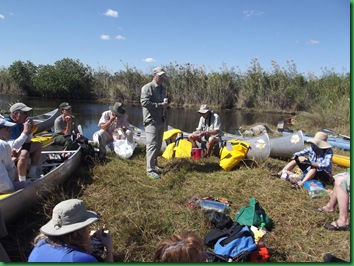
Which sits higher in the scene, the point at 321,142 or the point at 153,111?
the point at 153,111

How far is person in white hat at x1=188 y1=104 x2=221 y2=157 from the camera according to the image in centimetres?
643

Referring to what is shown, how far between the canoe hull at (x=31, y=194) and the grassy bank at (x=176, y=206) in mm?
123

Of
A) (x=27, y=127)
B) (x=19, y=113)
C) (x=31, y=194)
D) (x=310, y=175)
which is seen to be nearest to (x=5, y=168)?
(x=31, y=194)

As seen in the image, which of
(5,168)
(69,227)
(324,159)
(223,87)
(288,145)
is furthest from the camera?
(223,87)

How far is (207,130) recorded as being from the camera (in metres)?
6.55

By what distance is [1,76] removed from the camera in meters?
34.1

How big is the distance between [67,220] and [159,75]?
3487mm

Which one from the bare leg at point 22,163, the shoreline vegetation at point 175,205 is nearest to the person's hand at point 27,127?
the bare leg at point 22,163

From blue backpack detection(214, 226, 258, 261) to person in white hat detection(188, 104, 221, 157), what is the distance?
351 cm

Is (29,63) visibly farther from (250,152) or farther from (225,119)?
(250,152)

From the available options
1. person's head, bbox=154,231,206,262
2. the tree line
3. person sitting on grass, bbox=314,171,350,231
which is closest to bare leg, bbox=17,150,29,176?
person's head, bbox=154,231,206,262

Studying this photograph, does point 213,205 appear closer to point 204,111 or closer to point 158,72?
point 158,72

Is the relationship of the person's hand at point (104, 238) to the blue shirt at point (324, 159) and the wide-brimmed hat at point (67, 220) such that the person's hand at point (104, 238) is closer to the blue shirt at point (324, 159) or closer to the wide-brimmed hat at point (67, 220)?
the wide-brimmed hat at point (67, 220)

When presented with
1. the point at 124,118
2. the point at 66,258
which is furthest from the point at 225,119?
the point at 66,258
